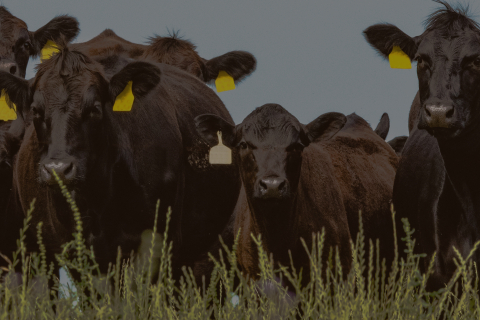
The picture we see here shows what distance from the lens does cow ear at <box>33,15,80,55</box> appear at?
9.49m

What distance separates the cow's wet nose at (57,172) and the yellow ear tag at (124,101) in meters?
0.81

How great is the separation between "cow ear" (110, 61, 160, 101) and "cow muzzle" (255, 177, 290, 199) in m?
1.44

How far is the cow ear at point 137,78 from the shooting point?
19.8ft

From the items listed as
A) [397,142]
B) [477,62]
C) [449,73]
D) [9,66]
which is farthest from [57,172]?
[397,142]

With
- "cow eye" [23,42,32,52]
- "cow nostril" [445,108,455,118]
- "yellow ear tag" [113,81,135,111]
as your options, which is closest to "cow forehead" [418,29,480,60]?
"cow nostril" [445,108,455,118]

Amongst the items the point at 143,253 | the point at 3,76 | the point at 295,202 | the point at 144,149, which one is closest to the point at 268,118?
the point at 295,202

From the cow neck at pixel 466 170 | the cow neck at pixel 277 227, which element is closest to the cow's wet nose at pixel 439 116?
the cow neck at pixel 466 170

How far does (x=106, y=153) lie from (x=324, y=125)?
175cm

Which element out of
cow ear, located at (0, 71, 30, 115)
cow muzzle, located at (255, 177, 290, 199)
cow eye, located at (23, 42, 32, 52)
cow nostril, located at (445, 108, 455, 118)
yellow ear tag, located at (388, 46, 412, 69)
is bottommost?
cow muzzle, located at (255, 177, 290, 199)

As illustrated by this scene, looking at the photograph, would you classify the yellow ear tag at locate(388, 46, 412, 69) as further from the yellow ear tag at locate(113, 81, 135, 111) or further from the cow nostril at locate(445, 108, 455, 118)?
the yellow ear tag at locate(113, 81, 135, 111)

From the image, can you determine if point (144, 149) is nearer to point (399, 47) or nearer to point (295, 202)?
point (295, 202)

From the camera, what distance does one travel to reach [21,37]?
9211 millimetres

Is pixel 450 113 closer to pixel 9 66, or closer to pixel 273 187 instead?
pixel 273 187

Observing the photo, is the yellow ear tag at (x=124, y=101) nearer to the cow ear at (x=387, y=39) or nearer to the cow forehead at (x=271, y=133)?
the cow forehead at (x=271, y=133)
